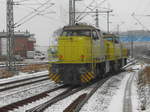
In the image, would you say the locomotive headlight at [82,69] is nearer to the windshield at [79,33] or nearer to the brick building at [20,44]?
the windshield at [79,33]

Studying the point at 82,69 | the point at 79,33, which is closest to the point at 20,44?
the point at 79,33

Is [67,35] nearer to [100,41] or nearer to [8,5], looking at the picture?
[100,41]

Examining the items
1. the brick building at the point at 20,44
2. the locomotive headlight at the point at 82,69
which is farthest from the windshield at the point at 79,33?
the brick building at the point at 20,44

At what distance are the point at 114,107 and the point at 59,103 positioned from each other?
1.84 metres

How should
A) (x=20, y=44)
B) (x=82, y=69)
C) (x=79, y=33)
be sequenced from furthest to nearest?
1. (x=20, y=44)
2. (x=79, y=33)
3. (x=82, y=69)

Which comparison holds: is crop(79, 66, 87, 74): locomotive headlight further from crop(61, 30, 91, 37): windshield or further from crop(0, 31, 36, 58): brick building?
crop(0, 31, 36, 58): brick building

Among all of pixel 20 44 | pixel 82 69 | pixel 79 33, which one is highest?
pixel 20 44

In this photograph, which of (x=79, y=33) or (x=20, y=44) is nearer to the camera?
(x=79, y=33)

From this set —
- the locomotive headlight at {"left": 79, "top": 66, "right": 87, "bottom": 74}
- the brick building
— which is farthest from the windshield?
the brick building

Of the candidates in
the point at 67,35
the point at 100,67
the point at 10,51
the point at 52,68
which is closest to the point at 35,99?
the point at 52,68

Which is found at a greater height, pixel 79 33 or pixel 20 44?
pixel 20 44

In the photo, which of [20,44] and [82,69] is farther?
[20,44]

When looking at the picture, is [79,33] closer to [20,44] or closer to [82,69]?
[82,69]

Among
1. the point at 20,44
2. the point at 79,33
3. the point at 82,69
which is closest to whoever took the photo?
the point at 82,69
